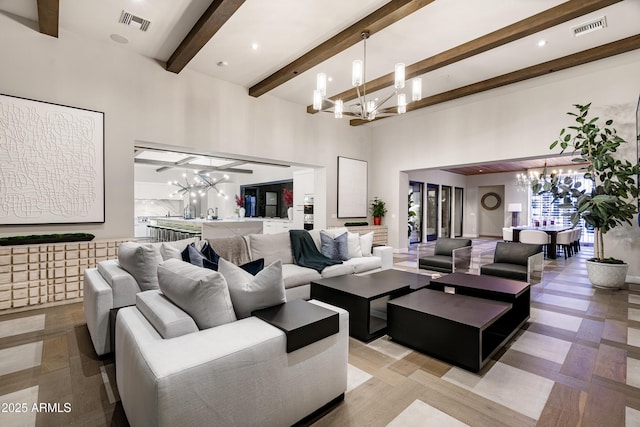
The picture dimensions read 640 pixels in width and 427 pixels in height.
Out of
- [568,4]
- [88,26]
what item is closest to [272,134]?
[88,26]

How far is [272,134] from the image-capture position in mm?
6344

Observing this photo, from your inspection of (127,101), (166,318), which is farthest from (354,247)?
(127,101)

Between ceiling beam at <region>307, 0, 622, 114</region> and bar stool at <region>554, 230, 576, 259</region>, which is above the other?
ceiling beam at <region>307, 0, 622, 114</region>

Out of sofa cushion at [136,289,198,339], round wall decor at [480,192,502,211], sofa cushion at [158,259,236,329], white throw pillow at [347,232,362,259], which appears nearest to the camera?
sofa cushion at [136,289,198,339]

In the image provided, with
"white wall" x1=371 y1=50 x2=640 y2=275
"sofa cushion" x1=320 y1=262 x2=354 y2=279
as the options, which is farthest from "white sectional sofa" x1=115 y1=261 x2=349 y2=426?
"white wall" x1=371 y1=50 x2=640 y2=275

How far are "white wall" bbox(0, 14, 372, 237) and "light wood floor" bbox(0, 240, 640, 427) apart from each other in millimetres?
2237

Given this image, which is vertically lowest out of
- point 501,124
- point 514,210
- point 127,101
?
point 514,210

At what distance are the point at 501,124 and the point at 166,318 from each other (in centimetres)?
690

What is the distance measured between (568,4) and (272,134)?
4.87 m

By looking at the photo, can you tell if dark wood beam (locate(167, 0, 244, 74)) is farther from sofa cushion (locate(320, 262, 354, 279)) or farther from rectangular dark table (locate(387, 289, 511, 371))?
rectangular dark table (locate(387, 289, 511, 371))

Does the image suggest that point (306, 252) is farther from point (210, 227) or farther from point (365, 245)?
point (210, 227)

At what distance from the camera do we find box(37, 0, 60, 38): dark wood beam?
3299mm

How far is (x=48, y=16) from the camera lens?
3529mm

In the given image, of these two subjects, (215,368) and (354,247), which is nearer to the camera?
(215,368)
